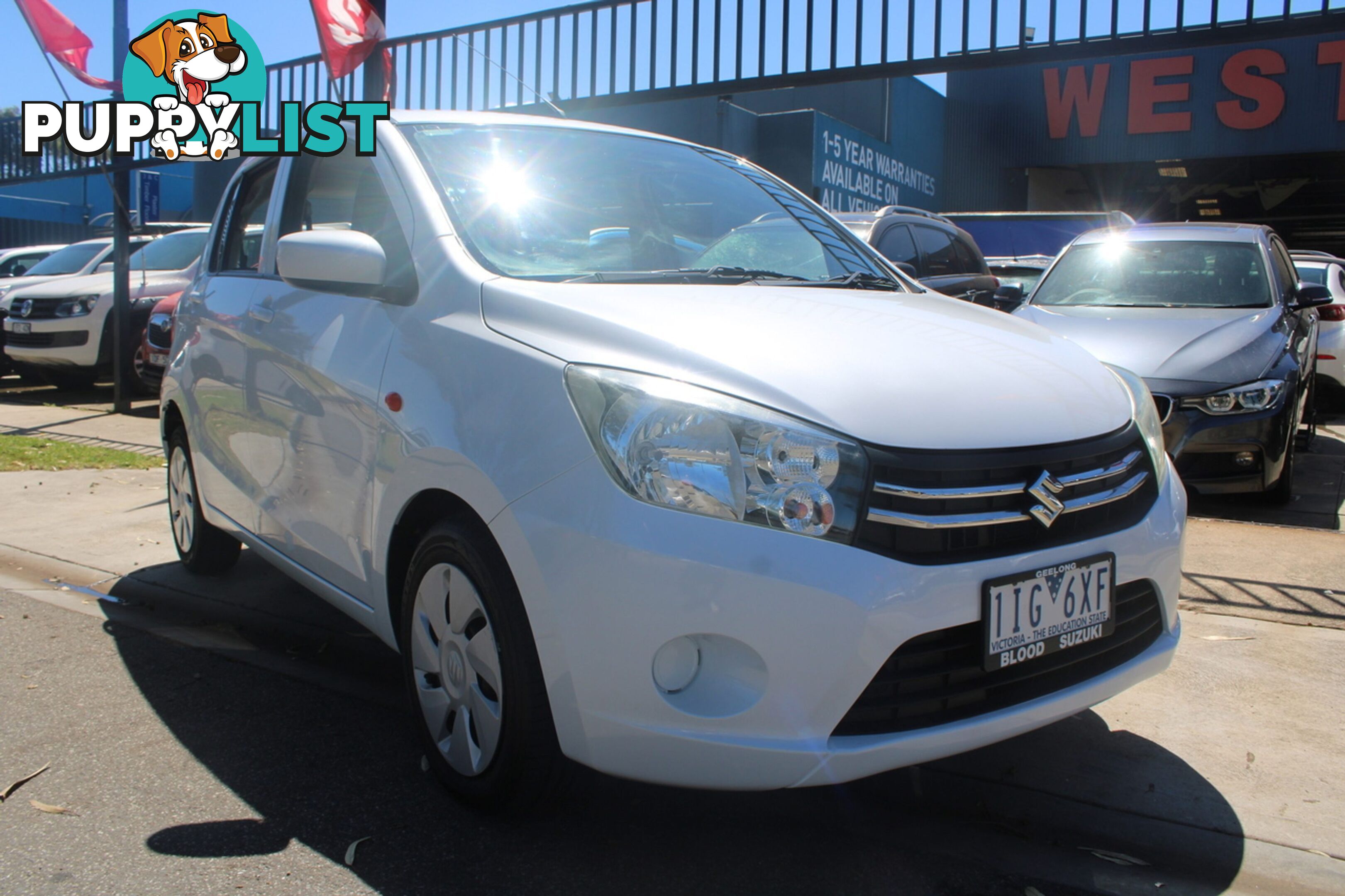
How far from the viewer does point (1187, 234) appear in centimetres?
730

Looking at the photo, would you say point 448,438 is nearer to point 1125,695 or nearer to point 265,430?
point 265,430

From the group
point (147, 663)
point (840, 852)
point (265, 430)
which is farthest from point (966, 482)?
point (147, 663)

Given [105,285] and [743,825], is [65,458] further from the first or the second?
[743,825]

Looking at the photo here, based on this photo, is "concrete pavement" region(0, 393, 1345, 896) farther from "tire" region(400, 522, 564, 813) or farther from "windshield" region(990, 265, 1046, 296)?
"windshield" region(990, 265, 1046, 296)

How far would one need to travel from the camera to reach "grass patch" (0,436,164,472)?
24.9 ft

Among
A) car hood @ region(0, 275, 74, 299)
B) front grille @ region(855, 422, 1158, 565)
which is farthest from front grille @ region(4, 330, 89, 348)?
front grille @ region(855, 422, 1158, 565)

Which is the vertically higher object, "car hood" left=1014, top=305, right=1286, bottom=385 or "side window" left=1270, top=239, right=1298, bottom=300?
"side window" left=1270, top=239, right=1298, bottom=300

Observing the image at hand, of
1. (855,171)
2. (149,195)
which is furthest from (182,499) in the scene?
(855,171)

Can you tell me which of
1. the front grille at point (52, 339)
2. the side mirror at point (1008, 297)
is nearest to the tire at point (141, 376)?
the front grille at point (52, 339)

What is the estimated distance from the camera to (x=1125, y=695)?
134 inches

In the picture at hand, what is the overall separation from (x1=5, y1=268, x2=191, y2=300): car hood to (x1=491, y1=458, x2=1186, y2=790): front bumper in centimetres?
Answer: 1095

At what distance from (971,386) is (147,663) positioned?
2939mm

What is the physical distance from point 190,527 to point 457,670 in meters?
2.63

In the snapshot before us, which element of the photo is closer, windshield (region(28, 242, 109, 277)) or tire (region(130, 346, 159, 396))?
tire (region(130, 346, 159, 396))
